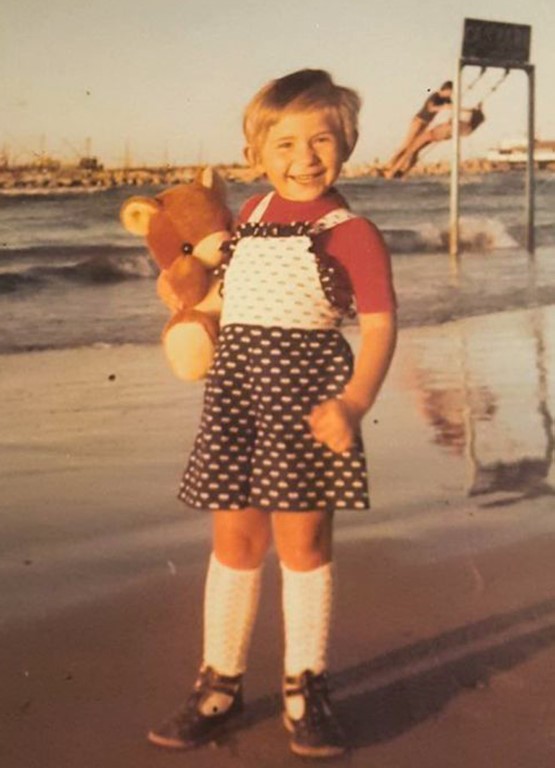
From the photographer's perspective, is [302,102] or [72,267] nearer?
[302,102]

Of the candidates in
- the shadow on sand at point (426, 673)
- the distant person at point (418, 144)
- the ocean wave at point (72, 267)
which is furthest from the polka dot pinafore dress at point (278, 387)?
the ocean wave at point (72, 267)

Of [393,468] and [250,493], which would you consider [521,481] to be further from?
[250,493]

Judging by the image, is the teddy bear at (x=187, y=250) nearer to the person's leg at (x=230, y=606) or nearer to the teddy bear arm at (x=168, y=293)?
the teddy bear arm at (x=168, y=293)

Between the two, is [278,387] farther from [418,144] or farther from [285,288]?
[418,144]

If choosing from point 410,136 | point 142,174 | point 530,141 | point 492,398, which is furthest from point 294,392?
point 530,141

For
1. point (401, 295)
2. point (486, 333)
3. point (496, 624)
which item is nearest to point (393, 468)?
point (496, 624)
